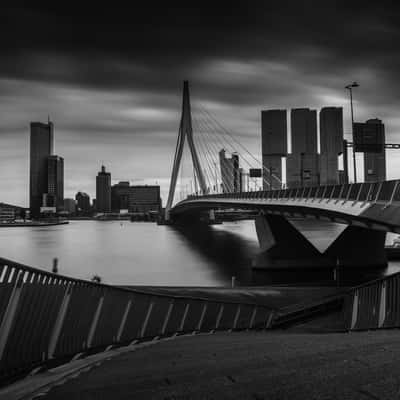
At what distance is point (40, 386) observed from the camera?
12.8 ft

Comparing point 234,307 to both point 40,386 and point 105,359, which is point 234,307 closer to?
point 105,359

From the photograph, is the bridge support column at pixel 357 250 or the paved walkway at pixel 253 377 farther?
the bridge support column at pixel 357 250

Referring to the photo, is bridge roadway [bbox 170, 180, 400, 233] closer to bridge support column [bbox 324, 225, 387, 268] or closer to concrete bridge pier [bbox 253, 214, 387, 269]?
concrete bridge pier [bbox 253, 214, 387, 269]

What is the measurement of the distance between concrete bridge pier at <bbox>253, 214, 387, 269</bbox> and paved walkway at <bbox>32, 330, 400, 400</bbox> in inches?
1150

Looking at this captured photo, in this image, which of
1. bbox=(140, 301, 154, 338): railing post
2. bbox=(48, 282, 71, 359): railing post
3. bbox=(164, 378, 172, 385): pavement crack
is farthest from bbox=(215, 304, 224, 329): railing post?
bbox=(164, 378, 172, 385): pavement crack

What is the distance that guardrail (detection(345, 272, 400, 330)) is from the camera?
11.8m

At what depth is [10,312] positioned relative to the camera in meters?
4.07

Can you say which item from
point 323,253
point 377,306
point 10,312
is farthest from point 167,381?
point 323,253

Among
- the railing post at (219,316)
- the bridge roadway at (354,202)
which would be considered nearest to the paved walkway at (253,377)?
the railing post at (219,316)

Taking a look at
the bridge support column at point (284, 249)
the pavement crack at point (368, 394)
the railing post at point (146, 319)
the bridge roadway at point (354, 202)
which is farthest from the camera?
the bridge support column at point (284, 249)

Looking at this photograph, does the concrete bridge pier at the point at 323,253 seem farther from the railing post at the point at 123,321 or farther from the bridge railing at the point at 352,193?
the railing post at the point at 123,321

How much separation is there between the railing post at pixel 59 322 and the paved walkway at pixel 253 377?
53 cm

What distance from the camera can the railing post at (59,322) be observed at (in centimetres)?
480

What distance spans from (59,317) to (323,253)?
32.0 metres
